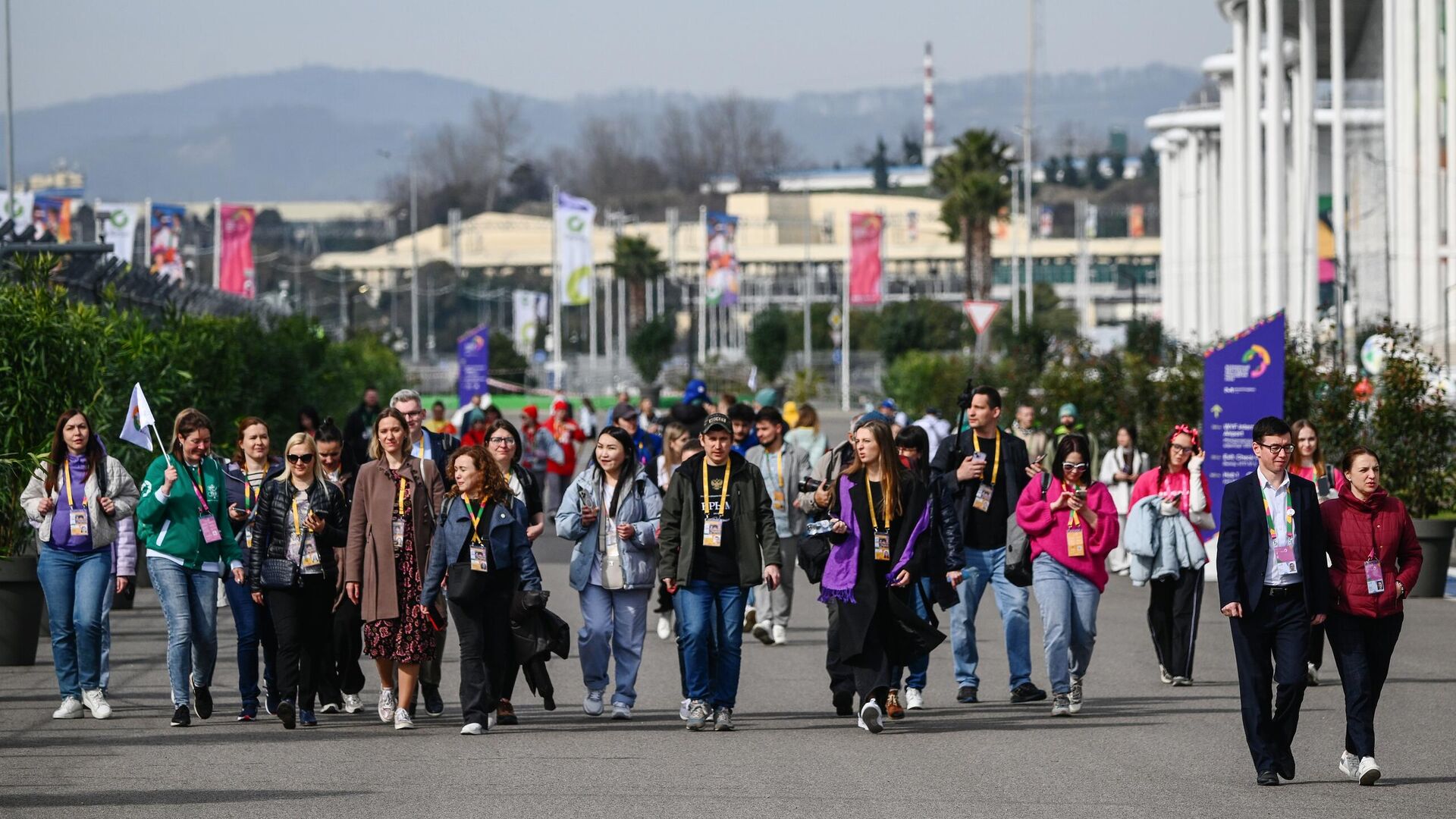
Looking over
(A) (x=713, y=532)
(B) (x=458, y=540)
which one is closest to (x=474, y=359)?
(A) (x=713, y=532)

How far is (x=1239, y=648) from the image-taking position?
962 cm

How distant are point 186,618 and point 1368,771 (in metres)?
6.25

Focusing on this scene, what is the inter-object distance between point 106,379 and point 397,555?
8921mm

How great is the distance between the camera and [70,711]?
11.9 m

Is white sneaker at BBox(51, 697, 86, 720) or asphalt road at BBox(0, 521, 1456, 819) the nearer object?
asphalt road at BBox(0, 521, 1456, 819)

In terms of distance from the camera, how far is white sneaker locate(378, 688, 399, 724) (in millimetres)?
11688

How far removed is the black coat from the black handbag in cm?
2

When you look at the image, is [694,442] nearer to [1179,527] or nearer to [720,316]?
[1179,527]

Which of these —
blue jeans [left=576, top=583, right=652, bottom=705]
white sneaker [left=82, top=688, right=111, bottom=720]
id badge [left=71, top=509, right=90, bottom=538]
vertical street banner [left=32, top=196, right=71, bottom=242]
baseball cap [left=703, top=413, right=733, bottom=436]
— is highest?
vertical street banner [left=32, top=196, right=71, bottom=242]

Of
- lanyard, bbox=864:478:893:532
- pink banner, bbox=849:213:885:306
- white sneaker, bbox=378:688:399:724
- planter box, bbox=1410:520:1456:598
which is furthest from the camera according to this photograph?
pink banner, bbox=849:213:885:306

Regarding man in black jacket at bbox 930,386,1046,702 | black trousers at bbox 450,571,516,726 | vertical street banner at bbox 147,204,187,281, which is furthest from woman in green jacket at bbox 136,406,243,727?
vertical street banner at bbox 147,204,187,281

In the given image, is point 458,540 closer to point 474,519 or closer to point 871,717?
point 474,519

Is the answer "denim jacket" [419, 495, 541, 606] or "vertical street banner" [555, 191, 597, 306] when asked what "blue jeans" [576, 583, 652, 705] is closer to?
"denim jacket" [419, 495, 541, 606]

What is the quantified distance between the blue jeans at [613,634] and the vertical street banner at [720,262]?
6033 cm
